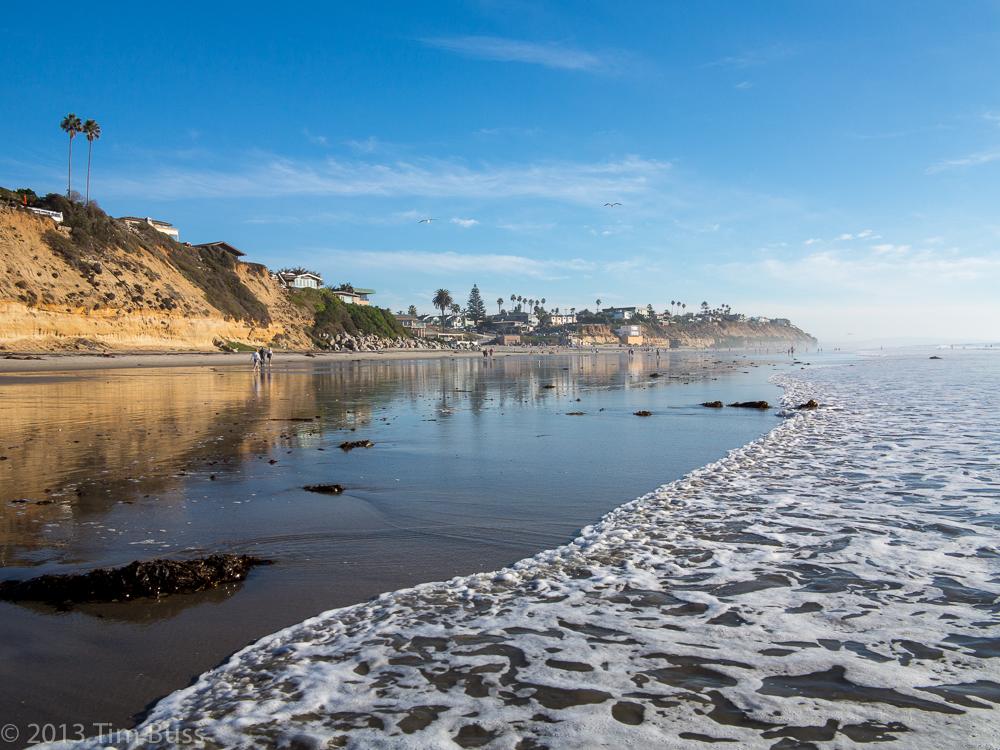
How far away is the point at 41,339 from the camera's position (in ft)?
142

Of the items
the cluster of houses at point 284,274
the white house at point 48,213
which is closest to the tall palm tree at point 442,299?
the cluster of houses at point 284,274

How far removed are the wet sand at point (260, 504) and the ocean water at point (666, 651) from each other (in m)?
0.45

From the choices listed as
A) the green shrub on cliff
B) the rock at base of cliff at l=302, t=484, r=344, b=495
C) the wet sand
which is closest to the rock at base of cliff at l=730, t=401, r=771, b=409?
the wet sand

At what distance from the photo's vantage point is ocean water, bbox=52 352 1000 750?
3.24 m

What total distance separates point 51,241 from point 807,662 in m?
59.9

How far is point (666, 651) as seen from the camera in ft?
13.3

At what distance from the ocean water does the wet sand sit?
45 centimetres

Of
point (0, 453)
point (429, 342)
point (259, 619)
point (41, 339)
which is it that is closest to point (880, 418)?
point (259, 619)

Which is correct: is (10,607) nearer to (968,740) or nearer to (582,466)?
(968,740)

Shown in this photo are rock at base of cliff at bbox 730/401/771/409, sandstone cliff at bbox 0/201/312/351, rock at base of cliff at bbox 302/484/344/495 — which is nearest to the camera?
rock at base of cliff at bbox 302/484/344/495

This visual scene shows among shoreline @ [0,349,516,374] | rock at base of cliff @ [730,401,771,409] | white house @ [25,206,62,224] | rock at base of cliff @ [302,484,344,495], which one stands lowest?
rock at base of cliff @ [302,484,344,495]

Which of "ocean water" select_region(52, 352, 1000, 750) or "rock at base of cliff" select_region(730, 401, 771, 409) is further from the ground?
"rock at base of cliff" select_region(730, 401, 771, 409)

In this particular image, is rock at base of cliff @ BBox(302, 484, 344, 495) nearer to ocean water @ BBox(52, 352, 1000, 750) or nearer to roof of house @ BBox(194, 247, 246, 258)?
ocean water @ BBox(52, 352, 1000, 750)

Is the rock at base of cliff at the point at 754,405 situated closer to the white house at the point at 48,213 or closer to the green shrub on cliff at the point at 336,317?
the white house at the point at 48,213
